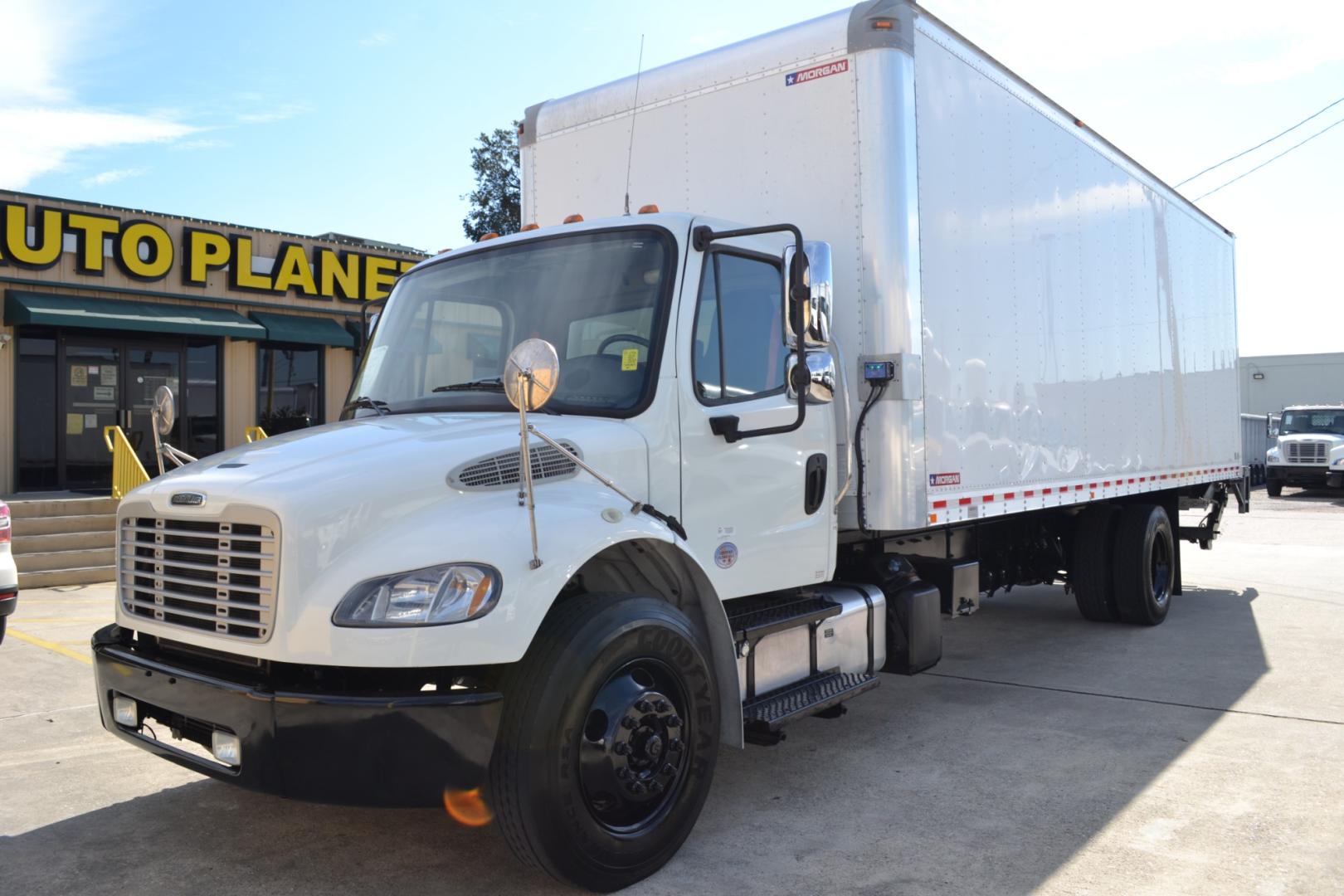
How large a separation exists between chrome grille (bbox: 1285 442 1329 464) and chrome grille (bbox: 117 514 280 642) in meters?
32.0

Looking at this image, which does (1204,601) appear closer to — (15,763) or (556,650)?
(556,650)

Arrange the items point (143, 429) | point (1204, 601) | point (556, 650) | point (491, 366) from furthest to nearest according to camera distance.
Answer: point (143, 429)
point (1204, 601)
point (491, 366)
point (556, 650)

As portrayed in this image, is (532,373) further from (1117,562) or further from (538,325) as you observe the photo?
(1117,562)

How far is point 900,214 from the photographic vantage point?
521 cm

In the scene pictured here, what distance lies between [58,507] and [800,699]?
12.4 metres

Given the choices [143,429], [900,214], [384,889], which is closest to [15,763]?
[384,889]

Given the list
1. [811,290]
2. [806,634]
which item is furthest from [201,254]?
[811,290]

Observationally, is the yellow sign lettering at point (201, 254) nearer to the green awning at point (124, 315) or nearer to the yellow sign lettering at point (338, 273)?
the green awning at point (124, 315)

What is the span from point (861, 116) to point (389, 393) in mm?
2644

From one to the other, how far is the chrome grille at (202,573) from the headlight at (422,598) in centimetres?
30

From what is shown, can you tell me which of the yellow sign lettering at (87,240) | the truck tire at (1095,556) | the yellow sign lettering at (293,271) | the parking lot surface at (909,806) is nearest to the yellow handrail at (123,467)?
the yellow sign lettering at (87,240)

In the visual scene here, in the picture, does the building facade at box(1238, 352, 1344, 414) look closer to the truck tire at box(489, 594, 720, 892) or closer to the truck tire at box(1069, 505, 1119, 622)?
the truck tire at box(1069, 505, 1119, 622)

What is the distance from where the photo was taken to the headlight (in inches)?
126

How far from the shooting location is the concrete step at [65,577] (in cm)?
1202
